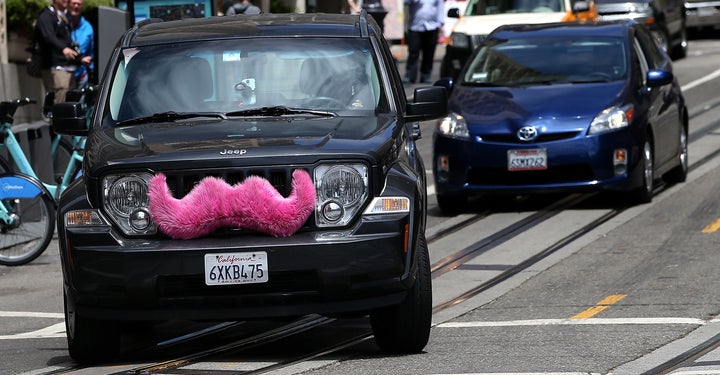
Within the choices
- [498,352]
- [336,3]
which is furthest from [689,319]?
[336,3]

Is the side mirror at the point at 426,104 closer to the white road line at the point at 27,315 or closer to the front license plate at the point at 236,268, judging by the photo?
the front license plate at the point at 236,268

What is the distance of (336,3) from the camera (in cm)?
3744

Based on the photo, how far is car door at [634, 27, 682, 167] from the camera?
49.7ft

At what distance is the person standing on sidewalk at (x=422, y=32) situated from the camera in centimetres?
2734

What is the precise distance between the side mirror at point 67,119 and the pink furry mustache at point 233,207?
4.41 ft

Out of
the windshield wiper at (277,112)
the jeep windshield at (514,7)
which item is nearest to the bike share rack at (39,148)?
the windshield wiper at (277,112)

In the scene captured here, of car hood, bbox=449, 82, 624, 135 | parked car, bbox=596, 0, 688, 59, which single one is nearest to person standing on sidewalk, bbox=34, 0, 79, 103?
car hood, bbox=449, 82, 624, 135

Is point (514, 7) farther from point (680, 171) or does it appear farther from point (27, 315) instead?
point (27, 315)

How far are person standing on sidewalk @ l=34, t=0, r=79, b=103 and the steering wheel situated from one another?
29.1 ft

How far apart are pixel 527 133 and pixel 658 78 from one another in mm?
1516

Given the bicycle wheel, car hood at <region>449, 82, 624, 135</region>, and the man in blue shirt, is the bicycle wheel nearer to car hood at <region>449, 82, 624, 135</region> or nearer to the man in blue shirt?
car hood at <region>449, 82, 624, 135</region>

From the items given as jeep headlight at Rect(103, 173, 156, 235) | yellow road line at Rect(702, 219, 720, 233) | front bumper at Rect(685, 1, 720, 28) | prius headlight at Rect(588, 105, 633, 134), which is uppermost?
jeep headlight at Rect(103, 173, 156, 235)

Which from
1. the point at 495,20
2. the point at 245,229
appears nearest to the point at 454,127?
the point at 245,229

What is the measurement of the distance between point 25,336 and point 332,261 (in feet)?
8.75
